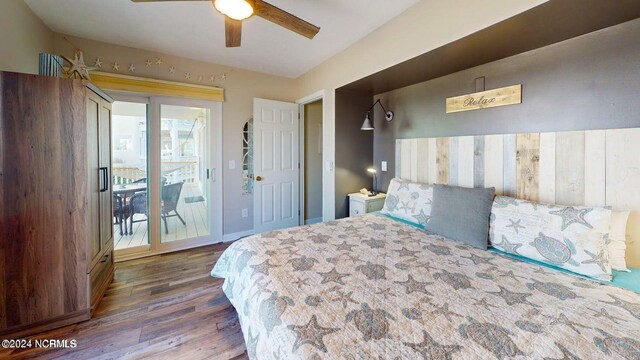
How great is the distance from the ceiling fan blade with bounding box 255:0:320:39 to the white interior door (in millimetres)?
1861

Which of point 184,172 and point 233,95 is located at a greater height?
point 233,95

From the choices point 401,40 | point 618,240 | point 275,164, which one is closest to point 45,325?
point 275,164

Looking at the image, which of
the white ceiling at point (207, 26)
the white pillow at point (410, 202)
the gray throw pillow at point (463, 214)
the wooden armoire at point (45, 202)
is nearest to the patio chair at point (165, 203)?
the wooden armoire at point (45, 202)

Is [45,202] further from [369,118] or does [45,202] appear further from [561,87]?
[561,87]

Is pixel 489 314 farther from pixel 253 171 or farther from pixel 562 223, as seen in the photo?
pixel 253 171

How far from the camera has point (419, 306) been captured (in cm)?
107

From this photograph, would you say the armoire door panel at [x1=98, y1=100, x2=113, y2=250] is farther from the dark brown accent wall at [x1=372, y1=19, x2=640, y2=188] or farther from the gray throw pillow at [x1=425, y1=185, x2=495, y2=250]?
the dark brown accent wall at [x1=372, y1=19, x2=640, y2=188]

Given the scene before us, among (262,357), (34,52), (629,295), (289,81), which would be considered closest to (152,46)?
(34,52)

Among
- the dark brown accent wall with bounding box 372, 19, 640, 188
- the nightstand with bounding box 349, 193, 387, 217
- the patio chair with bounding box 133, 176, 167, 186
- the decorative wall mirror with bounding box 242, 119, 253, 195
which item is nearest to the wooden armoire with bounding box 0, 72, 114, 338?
the patio chair with bounding box 133, 176, 167, 186

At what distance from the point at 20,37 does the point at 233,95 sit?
1933mm

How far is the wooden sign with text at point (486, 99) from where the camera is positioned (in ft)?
6.56

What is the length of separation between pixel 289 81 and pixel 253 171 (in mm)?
1566

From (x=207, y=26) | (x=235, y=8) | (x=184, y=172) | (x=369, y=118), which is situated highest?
(x=207, y=26)

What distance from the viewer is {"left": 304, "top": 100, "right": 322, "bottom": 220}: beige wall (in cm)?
425
